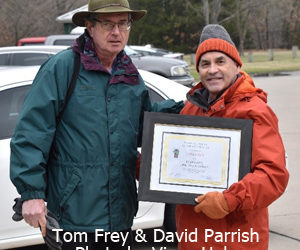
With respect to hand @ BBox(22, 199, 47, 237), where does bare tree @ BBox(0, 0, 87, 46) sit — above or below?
below

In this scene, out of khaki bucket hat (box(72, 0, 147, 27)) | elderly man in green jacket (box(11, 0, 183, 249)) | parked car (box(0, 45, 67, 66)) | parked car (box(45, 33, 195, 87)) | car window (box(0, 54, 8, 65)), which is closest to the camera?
elderly man in green jacket (box(11, 0, 183, 249))

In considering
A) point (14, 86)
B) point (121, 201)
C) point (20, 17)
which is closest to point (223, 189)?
point (121, 201)

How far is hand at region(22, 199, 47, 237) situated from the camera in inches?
124

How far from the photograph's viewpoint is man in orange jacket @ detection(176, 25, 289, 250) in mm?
2963

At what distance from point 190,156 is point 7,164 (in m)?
2.36

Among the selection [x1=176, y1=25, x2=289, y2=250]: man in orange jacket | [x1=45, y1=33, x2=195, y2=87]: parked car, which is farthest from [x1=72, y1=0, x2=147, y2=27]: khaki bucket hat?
[x1=45, y1=33, x2=195, y2=87]: parked car

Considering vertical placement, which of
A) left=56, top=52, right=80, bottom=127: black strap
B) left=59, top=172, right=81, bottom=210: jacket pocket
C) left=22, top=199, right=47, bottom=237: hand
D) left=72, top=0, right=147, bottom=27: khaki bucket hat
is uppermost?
left=72, top=0, right=147, bottom=27: khaki bucket hat

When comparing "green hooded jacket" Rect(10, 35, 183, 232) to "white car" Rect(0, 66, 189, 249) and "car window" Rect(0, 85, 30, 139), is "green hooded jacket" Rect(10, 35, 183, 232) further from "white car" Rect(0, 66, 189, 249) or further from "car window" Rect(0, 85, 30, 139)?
"car window" Rect(0, 85, 30, 139)

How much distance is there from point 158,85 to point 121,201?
2562mm

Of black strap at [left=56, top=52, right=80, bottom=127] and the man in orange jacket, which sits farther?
black strap at [left=56, top=52, right=80, bottom=127]

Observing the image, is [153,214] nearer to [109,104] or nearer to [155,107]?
[155,107]

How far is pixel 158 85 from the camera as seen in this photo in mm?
5844

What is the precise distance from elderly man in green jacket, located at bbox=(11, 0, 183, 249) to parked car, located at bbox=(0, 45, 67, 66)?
9706 millimetres

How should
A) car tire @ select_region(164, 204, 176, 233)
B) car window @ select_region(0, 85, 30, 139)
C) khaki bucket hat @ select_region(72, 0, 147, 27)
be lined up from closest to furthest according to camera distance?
khaki bucket hat @ select_region(72, 0, 147, 27), car window @ select_region(0, 85, 30, 139), car tire @ select_region(164, 204, 176, 233)
